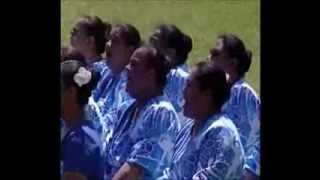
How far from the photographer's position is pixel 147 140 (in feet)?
10.2

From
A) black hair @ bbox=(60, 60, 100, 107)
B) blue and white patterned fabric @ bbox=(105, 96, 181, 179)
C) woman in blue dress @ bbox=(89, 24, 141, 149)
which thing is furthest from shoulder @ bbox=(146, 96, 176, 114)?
black hair @ bbox=(60, 60, 100, 107)

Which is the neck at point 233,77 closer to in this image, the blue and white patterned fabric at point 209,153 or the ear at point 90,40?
the blue and white patterned fabric at point 209,153

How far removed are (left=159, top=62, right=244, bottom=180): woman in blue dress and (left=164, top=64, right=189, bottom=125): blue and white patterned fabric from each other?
0.02 metres

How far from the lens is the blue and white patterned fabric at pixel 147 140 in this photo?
122 inches

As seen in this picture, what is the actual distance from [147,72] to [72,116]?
0.94 ft

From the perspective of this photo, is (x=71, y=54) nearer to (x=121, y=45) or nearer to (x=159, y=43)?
(x=121, y=45)

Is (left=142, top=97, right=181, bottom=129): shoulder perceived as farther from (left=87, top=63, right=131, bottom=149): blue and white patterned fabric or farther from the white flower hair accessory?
the white flower hair accessory

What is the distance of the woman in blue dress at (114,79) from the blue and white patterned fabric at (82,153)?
2.8 inches

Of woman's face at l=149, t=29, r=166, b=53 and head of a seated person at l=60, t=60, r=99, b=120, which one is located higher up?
woman's face at l=149, t=29, r=166, b=53

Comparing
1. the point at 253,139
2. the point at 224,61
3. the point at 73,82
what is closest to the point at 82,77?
the point at 73,82

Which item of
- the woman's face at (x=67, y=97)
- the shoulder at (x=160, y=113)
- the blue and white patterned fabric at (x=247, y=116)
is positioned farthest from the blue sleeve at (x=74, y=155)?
the blue and white patterned fabric at (x=247, y=116)

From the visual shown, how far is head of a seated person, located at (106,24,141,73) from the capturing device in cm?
319
